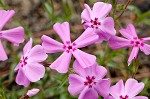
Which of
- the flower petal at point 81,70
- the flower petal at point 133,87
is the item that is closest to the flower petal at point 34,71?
the flower petal at point 81,70

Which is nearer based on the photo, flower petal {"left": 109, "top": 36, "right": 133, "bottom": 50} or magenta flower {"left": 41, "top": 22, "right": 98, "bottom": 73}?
magenta flower {"left": 41, "top": 22, "right": 98, "bottom": 73}

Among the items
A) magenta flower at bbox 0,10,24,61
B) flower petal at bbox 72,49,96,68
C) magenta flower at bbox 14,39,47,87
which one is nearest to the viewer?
flower petal at bbox 72,49,96,68

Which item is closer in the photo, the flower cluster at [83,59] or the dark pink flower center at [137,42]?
the flower cluster at [83,59]

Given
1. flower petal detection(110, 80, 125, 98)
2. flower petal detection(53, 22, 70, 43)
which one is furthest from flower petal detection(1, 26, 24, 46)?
flower petal detection(110, 80, 125, 98)

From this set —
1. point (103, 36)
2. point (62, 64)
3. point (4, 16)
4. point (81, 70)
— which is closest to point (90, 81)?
point (81, 70)

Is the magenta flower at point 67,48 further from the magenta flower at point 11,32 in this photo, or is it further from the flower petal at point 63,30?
the magenta flower at point 11,32

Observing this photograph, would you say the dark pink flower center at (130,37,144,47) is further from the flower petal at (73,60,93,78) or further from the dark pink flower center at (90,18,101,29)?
the flower petal at (73,60,93,78)

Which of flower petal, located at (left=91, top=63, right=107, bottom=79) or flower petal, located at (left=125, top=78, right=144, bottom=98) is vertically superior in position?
flower petal, located at (left=125, top=78, right=144, bottom=98)
